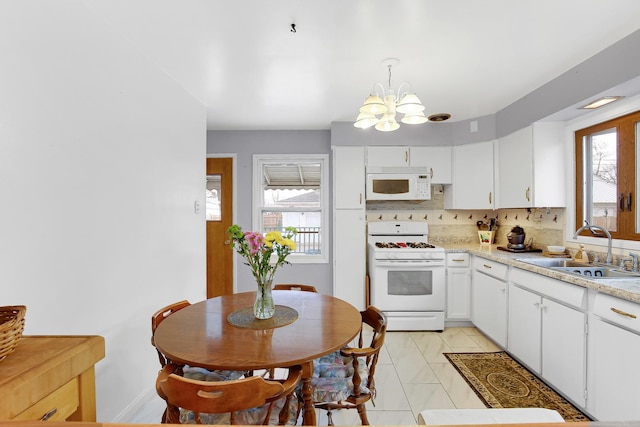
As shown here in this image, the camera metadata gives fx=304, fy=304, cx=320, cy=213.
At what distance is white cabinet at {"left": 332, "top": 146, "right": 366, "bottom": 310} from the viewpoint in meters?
3.62

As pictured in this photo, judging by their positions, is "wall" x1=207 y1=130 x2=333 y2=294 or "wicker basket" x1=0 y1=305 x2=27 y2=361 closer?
"wicker basket" x1=0 y1=305 x2=27 y2=361

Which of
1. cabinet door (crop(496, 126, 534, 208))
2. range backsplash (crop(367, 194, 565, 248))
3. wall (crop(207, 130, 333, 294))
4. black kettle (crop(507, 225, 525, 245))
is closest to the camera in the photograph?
cabinet door (crop(496, 126, 534, 208))

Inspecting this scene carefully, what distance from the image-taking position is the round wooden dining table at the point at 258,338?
1.17 metres

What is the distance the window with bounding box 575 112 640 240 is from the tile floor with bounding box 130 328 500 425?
147 centimetres

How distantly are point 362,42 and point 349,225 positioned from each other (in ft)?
6.97

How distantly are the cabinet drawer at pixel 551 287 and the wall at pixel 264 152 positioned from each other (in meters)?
2.13

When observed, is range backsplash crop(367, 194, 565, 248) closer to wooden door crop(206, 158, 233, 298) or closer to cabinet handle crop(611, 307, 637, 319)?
wooden door crop(206, 158, 233, 298)

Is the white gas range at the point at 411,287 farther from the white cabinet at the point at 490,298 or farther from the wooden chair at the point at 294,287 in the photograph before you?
the wooden chair at the point at 294,287

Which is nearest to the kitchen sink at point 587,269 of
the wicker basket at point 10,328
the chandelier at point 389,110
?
the chandelier at point 389,110

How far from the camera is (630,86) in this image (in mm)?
1934

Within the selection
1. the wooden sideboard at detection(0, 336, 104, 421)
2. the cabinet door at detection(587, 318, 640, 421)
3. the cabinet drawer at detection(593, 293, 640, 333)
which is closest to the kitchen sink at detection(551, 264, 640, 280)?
the cabinet drawer at detection(593, 293, 640, 333)

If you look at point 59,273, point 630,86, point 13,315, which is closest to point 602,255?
point 630,86

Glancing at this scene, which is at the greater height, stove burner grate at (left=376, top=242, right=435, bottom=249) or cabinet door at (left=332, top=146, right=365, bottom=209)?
cabinet door at (left=332, top=146, right=365, bottom=209)

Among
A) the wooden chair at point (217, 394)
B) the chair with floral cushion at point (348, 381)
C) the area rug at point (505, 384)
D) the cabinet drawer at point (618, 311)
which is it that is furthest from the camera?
the area rug at point (505, 384)
